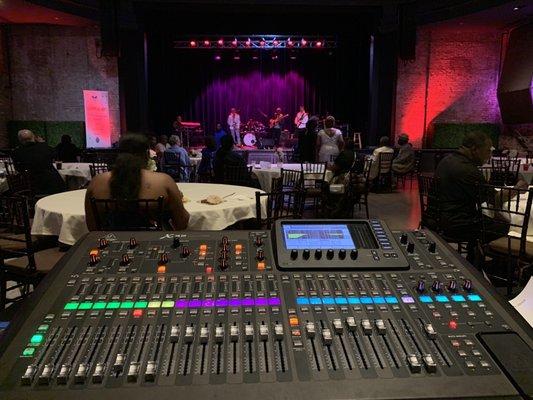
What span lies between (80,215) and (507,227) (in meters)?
2.98

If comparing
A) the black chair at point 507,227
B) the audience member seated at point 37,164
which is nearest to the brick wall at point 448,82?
the audience member seated at point 37,164

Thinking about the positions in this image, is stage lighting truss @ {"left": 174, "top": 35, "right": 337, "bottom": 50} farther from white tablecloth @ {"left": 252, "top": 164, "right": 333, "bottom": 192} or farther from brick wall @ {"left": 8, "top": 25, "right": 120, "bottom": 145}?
white tablecloth @ {"left": 252, "top": 164, "right": 333, "bottom": 192}

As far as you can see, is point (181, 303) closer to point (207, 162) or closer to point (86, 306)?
point (86, 306)

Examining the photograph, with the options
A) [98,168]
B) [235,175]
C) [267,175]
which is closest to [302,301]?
[235,175]

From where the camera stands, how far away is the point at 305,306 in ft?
3.08

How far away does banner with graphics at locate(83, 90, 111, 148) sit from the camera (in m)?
12.3

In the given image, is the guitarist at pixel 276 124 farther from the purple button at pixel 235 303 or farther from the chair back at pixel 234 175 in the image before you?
the purple button at pixel 235 303

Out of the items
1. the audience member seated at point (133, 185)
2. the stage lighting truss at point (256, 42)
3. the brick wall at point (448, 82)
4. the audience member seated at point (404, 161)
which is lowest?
the audience member seated at point (404, 161)

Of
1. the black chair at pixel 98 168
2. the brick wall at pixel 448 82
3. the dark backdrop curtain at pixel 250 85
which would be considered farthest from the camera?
the dark backdrop curtain at pixel 250 85

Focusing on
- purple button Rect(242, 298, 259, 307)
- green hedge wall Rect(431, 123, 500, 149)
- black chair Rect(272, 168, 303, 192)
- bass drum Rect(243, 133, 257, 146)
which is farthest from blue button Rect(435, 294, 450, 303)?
bass drum Rect(243, 133, 257, 146)

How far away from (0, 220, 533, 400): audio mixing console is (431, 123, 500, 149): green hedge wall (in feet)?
41.8

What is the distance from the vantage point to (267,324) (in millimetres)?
882

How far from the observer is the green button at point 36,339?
0.82 m

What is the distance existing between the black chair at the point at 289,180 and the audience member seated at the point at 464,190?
47.6 inches
